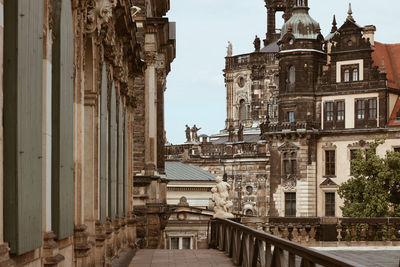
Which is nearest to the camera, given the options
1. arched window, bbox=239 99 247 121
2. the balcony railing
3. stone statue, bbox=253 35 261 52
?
the balcony railing

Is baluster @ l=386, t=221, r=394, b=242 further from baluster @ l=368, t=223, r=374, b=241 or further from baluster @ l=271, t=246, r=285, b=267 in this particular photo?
baluster @ l=271, t=246, r=285, b=267

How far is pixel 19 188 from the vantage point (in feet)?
21.2

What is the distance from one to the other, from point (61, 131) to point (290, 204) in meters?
61.9

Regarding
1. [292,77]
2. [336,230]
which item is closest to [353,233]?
[336,230]

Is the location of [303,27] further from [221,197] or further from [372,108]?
[221,197]

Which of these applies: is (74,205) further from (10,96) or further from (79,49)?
(10,96)

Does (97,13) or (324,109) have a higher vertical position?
(324,109)

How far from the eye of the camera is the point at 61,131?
9.05m

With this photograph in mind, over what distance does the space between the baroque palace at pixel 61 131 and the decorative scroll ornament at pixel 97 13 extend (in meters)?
0.02

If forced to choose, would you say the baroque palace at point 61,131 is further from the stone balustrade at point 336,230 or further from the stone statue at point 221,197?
the stone balustrade at point 336,230

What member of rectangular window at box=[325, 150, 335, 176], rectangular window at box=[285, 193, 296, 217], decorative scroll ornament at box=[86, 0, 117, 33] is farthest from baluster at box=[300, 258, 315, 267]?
rectangular window at box=[285, 193, 296, 217]

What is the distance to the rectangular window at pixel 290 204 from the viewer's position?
69625mm

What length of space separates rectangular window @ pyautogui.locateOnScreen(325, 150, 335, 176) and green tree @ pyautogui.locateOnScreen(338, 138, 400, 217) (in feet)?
44.9

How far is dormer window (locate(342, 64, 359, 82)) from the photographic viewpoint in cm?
6750
